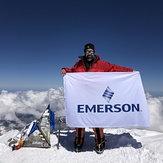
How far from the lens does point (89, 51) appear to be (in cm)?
588

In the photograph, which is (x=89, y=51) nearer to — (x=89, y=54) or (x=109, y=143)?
(x=89, y=54)

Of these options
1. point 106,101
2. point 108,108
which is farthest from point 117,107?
point 106,101

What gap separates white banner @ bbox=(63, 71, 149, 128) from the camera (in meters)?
5.86

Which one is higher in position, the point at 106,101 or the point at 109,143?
the point at 106,101

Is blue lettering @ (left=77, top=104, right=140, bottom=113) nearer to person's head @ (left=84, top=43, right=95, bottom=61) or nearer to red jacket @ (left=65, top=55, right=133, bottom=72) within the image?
red jacket @ (left=65, top=55, right=133, bottom=72)

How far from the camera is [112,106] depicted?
5.88 metres

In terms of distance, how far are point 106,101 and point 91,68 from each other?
1.21m

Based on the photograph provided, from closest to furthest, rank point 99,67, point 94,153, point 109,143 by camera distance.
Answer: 1. point 94,153
2. point 99,67
3. point 109,143

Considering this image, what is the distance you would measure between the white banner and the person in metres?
0.20

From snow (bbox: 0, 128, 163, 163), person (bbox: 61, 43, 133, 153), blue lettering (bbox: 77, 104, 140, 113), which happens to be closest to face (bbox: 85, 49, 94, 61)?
person (bbox: 61, 43, 133, 153)

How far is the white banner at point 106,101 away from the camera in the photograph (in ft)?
19.2

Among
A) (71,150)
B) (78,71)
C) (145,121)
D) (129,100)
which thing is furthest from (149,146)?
(78,71)

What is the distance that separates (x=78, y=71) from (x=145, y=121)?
2.72 m

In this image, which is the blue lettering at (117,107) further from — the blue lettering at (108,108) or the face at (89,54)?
the face at (89,54)
